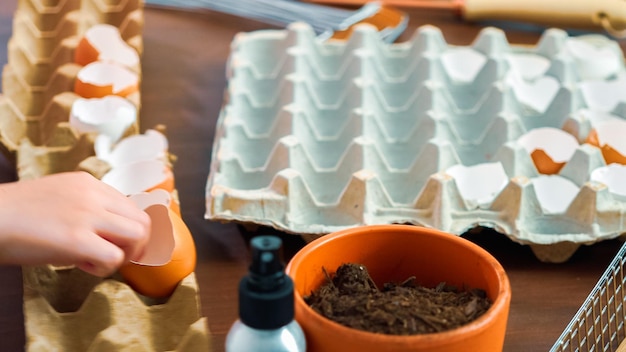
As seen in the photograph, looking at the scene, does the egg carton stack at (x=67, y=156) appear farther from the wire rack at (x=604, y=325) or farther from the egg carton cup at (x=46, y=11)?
the wire rack at (x=604, y=325)

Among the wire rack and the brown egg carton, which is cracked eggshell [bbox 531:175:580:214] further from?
the brown egg carton

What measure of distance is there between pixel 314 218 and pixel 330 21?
1.93ft

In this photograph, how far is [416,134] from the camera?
887 mm

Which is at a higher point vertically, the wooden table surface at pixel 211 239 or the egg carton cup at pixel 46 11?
the egg carton cup at pixel 46 11

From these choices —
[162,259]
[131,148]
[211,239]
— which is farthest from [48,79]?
[162,259]

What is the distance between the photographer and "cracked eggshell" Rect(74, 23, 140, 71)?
0.89m

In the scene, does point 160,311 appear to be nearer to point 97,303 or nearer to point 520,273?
point 97,303

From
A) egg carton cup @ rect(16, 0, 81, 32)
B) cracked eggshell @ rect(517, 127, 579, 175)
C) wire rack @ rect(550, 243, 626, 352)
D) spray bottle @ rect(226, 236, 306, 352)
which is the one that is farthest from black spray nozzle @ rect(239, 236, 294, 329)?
egg carton cup @ rect(16, 0, 81, 32)

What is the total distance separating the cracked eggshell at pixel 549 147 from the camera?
0.80 metres

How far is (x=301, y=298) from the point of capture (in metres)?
0.46

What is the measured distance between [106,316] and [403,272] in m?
0.21

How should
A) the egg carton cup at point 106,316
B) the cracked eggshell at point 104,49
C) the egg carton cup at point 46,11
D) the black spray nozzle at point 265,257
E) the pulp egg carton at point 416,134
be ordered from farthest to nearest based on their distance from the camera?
the egg carton cup at point 46,11 → the cracked eggshell at point 104,49 → the pulp egg carton at point 416,134 → the egg carton cup at point 106,316 → the black spray nozzle at point 265,257

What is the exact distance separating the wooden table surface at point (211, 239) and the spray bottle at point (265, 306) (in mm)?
183

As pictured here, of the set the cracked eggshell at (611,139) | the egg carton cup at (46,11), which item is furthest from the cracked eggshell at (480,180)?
the egg carton cup at (46,11)
